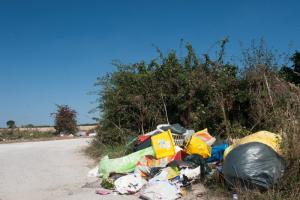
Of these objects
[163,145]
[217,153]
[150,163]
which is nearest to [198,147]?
[217,153]

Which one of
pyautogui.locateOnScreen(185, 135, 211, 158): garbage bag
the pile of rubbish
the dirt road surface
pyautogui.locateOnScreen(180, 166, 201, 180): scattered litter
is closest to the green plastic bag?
the pile of rubbish

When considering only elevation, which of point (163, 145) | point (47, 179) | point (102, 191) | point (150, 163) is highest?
point (163, 145)

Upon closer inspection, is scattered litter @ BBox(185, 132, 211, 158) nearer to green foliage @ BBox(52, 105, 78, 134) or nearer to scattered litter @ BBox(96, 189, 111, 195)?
scattered litter @ BBox(96, 189, 111, 195)

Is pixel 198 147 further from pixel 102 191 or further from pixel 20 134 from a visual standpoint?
pixel 20 134

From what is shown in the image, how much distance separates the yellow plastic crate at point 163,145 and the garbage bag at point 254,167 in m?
2.59

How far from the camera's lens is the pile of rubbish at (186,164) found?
557 cm

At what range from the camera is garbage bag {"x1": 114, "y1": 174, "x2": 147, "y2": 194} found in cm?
687

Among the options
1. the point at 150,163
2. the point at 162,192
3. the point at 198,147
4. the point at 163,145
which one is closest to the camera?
the point at 162,192

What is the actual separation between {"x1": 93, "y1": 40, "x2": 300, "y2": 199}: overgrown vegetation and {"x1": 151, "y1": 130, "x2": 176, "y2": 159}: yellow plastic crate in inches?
62.6

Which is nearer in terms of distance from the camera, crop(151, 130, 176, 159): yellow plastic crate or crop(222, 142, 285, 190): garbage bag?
crop(222, 142, 285, 190): garbage bag

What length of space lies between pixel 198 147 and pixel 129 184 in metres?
1.98

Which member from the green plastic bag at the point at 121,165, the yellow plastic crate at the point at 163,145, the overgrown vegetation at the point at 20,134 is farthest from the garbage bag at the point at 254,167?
the overgrown vegetation at the point at 20,134

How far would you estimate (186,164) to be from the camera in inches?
289

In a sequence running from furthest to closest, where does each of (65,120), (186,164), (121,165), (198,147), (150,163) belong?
(65,120) → (121,165) → (150,163) → (198,147) → (186,164)
